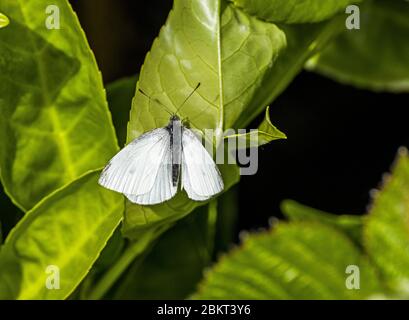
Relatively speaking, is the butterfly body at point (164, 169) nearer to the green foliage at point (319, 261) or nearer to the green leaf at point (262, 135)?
the green leaf at point (262, 135)

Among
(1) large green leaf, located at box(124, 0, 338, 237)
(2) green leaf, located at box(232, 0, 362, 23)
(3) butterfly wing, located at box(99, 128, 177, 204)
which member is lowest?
Result: (3) butterfly wing, located at box(99, 128, 177, 204)

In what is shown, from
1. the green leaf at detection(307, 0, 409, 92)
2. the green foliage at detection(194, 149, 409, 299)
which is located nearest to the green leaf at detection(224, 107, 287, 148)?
the green foliage at detection(194, 149, 409, 299)

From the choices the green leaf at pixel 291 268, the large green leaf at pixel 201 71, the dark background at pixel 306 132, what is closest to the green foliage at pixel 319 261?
the green leaf at pixel 291 268

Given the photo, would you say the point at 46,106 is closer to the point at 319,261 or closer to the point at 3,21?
the point at 3,21

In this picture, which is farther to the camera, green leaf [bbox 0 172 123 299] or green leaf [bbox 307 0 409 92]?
green leaf [bbox 307 0 409 92]

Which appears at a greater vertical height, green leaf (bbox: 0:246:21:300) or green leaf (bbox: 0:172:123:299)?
green leaf (bbox: 0:172:123:299)

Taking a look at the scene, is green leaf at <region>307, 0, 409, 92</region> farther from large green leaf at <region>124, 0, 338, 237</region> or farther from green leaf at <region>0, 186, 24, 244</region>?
green leaf at <region>0, 186, 24, 244</region>
